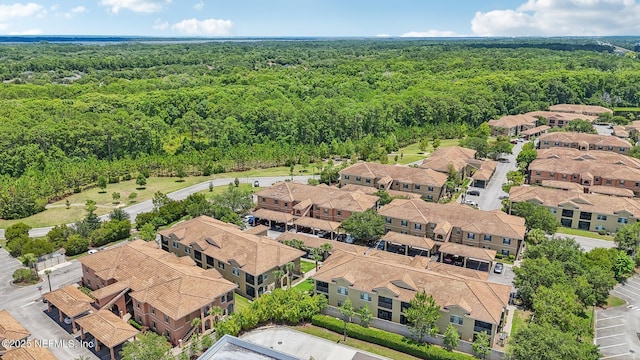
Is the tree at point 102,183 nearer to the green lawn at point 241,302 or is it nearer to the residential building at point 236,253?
the residential building at point 236,253

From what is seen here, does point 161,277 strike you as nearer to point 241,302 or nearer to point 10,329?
point 241,302

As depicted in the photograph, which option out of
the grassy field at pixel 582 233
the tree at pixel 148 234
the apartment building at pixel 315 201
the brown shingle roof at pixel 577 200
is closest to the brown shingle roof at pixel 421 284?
the apartment building at pixel 315 201

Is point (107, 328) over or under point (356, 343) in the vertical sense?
over

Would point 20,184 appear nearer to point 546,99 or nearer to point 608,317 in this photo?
point 608,317

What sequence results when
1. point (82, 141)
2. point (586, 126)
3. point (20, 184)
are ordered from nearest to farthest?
1. point (20, 184)
2. point (82, 141)
3. point (586, 126)

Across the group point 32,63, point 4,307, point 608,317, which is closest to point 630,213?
point 608,317

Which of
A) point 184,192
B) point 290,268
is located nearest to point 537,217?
point 290,268
